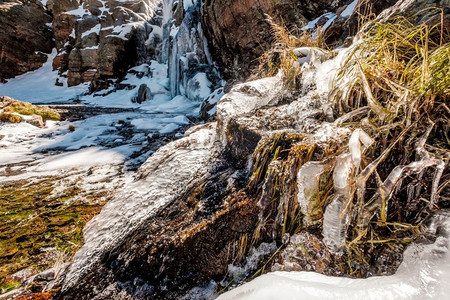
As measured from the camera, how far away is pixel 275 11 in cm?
844

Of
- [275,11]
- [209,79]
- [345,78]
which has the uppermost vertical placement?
[275,11]

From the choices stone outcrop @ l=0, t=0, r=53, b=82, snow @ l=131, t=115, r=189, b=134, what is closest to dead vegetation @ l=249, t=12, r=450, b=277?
snow @ l=131, t=115, r=189, b=134

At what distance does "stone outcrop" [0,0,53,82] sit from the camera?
75.5ft

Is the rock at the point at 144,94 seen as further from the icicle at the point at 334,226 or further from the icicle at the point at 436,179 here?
the icicle at the point at 436,179

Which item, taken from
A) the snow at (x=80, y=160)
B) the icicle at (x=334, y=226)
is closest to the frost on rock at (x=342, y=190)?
the icicle at (x=334, y=226)

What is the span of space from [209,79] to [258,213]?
12.3 meters

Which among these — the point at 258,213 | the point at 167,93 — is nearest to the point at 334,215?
the point at 258,213

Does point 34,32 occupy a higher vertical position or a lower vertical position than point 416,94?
higher

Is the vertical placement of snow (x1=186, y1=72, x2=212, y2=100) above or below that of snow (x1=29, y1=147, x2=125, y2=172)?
above

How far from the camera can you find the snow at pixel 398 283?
0.66 meters

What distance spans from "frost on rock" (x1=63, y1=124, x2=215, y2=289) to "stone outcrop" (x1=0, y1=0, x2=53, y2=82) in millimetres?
32810

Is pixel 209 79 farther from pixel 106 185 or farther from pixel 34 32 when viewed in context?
pixel 34 32

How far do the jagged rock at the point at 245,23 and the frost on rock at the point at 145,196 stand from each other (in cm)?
605

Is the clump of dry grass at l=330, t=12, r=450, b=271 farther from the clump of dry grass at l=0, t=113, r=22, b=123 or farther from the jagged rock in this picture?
the clump of dry grass at l=0, t=113, r=22, b=123
